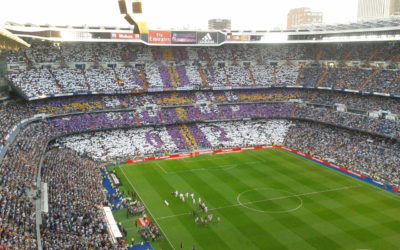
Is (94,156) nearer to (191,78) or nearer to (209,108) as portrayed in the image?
(209,108)

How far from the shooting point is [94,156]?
53406 millimetres

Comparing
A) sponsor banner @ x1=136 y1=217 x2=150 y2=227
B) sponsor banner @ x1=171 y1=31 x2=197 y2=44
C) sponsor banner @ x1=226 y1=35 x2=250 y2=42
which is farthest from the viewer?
sponsor banner @ x1=226 y1=35 x2=250 y2=42

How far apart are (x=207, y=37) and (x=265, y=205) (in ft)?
144

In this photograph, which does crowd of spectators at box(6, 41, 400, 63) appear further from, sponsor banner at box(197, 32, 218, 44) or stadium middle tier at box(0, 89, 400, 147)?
stadium middle tier at box(0, 89, 400, 147)

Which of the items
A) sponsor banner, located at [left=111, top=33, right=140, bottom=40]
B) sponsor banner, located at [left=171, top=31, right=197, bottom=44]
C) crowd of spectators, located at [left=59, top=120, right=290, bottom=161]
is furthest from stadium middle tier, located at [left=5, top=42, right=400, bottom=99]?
crowd of spectators, located at [left=59, top=120, right=290, bottom=161]

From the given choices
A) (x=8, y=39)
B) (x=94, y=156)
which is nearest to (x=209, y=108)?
(x=94, y=156)

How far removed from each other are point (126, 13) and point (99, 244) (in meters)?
22.3

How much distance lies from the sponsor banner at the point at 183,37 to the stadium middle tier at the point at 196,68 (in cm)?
556

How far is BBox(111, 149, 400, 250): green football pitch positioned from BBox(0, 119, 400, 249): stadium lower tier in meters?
4.42

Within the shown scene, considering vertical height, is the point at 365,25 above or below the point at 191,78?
Result: above

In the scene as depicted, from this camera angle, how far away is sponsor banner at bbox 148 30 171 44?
67956 mm

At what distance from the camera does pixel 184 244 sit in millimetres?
30094

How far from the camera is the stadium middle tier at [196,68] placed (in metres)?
60.8

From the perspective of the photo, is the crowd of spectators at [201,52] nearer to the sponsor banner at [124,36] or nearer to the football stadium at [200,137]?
the football stadium at [200,137]
